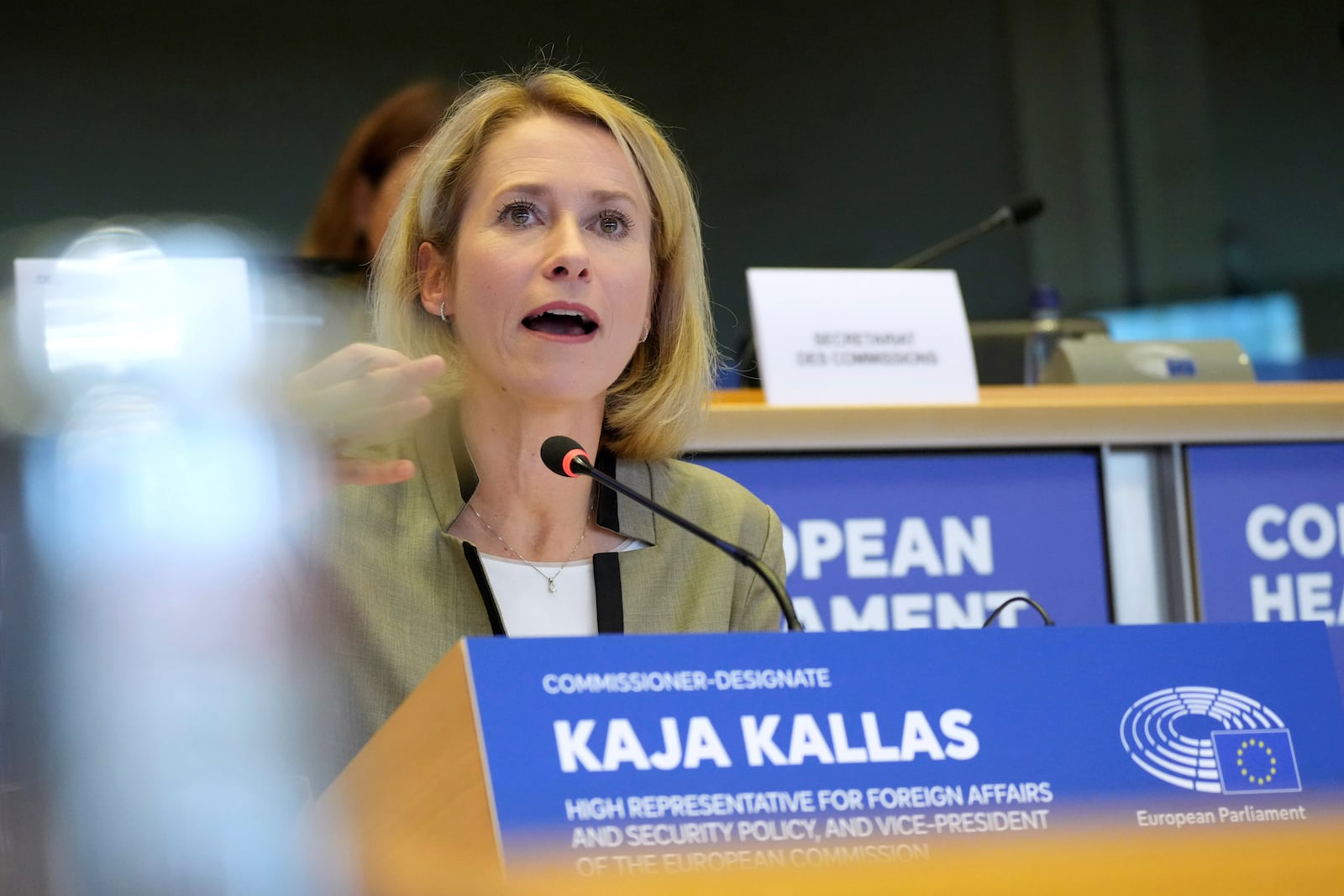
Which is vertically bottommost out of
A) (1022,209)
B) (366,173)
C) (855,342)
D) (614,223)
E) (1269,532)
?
(1269,532)

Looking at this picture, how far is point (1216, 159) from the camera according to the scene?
18.3ft

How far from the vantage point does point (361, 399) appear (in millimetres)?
1061

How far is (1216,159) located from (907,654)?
5.24 meters

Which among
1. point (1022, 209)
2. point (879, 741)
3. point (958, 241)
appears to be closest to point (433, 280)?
point (879, 741)

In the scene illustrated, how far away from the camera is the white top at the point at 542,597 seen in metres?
1.41

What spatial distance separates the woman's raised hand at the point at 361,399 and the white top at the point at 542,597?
1.15 feet

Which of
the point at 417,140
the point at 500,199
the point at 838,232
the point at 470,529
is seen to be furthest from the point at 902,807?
the point at 838,232

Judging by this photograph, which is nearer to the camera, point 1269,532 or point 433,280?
point 433,280

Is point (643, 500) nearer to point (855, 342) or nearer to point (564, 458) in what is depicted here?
point (564, 458)

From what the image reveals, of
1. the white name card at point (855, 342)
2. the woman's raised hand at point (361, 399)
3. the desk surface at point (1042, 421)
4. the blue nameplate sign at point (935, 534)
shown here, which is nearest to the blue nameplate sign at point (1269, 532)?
the desk surface at point (1042, 421)

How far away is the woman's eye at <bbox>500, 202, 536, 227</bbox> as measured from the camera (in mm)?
1465

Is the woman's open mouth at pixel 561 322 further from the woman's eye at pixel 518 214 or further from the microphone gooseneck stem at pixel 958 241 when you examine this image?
the microphone gooseneck stem at pixel 958 241

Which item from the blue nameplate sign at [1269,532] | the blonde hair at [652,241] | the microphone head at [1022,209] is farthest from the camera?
the microphone head at [1022,209]

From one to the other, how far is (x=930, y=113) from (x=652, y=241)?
14.4 feet
